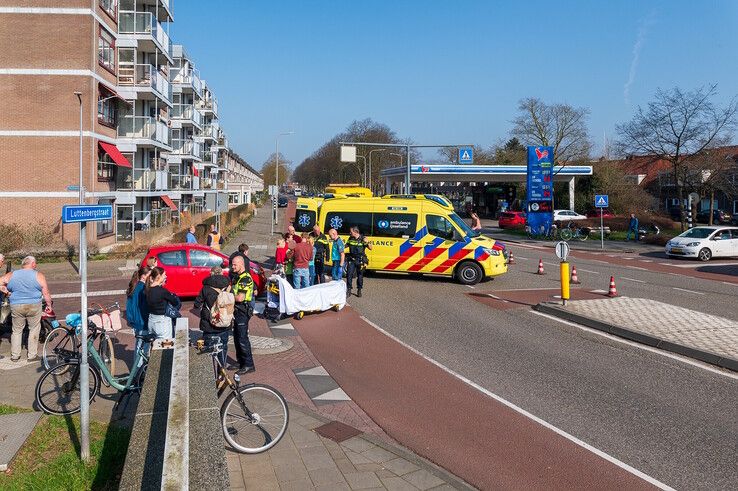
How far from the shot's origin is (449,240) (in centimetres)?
1784

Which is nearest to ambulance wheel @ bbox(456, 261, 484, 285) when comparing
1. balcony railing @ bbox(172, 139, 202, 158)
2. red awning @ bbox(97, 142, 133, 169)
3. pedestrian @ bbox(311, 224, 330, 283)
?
pedestrian @ bbox(311, 224, 330, 283)

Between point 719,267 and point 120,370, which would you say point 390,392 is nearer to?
point 120,370

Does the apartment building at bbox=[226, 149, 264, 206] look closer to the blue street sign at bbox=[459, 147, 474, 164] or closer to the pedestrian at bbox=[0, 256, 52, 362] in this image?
the blue street sign at bbox=[459, 147, 474, 164]

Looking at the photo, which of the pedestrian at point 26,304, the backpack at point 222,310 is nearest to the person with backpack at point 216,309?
the backpack at point 222,310

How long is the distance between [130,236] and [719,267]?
28.0 metres

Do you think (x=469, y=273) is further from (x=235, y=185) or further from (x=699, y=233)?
(x=235, y=185)

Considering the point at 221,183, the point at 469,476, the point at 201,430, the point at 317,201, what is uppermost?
the point at 221,183

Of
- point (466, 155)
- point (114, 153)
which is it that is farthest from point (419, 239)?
point (466, 155)

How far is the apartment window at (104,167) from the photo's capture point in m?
29.8

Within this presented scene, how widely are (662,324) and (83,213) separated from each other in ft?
34.3

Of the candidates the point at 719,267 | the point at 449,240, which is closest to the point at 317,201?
the point at 449,240

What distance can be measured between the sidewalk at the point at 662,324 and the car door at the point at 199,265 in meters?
8.03

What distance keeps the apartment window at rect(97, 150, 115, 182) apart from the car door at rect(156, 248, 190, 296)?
663 inches

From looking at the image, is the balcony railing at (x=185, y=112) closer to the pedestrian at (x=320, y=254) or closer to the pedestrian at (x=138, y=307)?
the pedestrian at (x=320, y=254)
